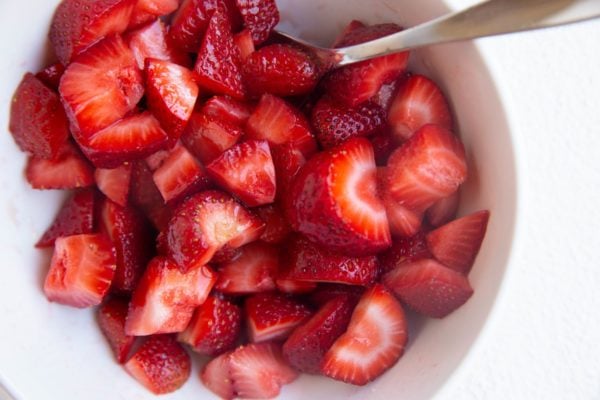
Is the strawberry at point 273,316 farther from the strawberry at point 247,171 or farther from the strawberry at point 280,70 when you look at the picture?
Result: the strawberry at point 280,70

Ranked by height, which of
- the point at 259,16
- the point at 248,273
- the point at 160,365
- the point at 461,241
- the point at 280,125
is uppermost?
the point at 259,16

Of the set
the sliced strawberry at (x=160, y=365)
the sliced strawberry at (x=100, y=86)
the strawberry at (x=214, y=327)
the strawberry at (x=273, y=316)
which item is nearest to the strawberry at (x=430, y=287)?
the strawberry at (x=273, y=316)

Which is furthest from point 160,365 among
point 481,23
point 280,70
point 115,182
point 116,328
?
Result: point 481,23

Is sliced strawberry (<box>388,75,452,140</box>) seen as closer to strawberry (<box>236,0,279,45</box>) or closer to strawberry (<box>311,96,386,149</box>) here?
strawberry (<box>311,96,386,149</box>)

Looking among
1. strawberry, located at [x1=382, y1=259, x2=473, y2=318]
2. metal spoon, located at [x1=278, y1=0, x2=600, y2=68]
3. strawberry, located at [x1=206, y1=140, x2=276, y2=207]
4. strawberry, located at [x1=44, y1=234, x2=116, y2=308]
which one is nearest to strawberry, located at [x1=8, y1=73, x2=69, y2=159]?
strawberry, located at [x1=44, y1=234, x2=116, y2=308]

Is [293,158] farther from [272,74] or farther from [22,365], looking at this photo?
[22,365]

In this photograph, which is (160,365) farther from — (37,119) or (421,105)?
(421,105)

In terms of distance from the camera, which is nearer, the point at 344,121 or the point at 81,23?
the point at 81,23
